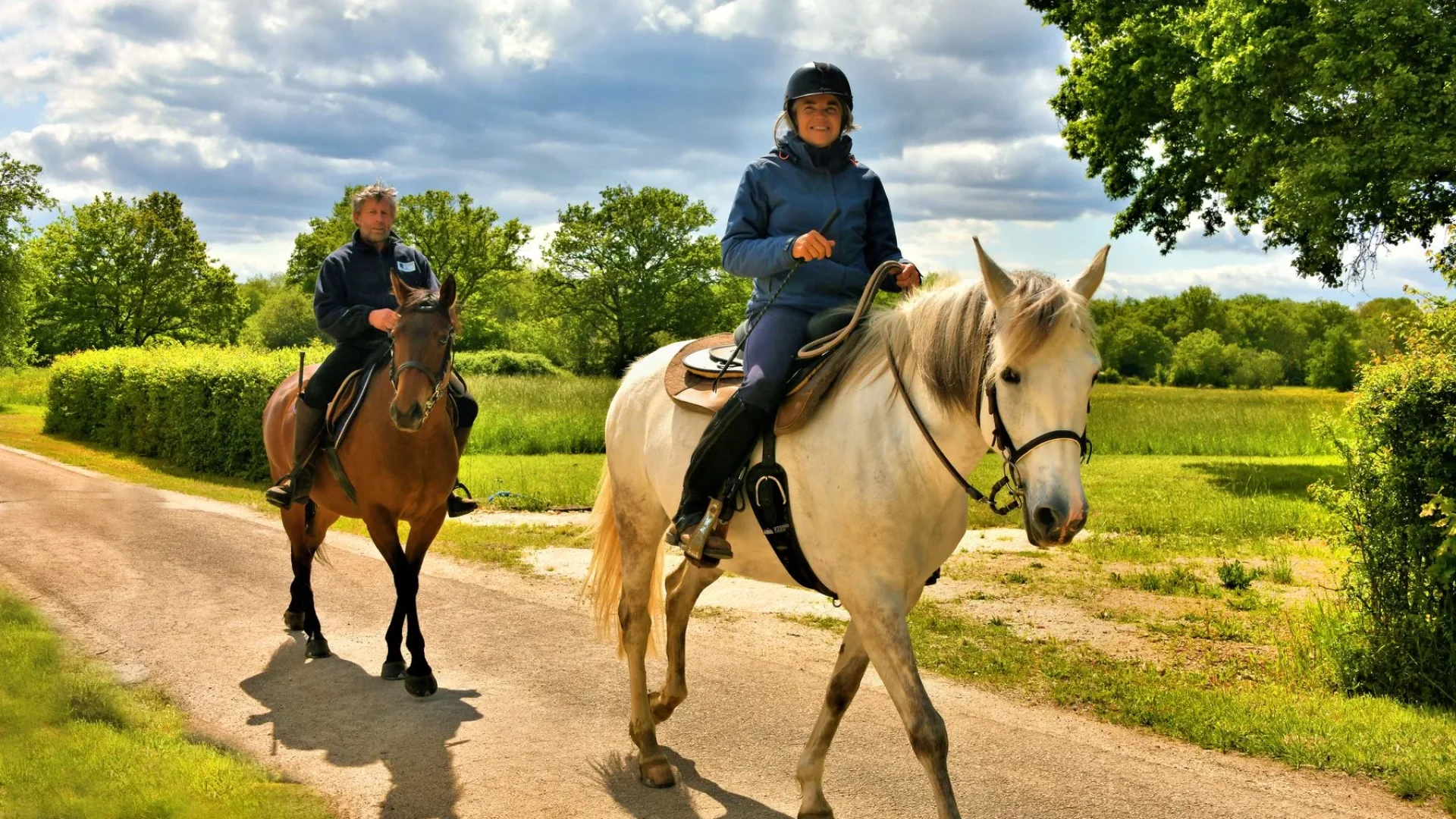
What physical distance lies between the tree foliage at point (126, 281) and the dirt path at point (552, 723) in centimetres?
4570

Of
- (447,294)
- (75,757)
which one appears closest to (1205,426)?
(447,294)

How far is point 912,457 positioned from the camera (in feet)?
12.4

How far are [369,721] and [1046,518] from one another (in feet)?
13.7

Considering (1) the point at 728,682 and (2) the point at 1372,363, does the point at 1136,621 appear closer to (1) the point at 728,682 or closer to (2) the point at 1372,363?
(2) the point at 1372,363

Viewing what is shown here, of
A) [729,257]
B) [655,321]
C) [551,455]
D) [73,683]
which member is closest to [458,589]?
[729,257]

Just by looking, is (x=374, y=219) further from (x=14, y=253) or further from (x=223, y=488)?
(x=14, y=253)

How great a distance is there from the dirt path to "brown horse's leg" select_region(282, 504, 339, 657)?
223mm

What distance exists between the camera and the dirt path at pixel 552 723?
15.2ft

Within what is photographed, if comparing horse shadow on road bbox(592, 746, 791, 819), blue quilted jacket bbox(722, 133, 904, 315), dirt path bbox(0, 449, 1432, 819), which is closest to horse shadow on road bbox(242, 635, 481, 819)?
dirt path bbox(0, 449, 1432, 819)

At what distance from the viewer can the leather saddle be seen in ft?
13.5

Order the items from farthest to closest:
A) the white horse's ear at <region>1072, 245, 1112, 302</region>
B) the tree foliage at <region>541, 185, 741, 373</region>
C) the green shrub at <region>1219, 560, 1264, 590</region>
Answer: the tree foliage at <region>541, 185, 741, 373</region>
the green shrub at <region>1219, 560, 1264, 590</region>
the white horse's ear at <region>1072, 245, 1112, 302</region>

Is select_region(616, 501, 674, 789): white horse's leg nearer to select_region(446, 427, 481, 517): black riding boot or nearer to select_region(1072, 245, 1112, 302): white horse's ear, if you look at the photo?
select_region(446, 427, 481, 517): black riding boot

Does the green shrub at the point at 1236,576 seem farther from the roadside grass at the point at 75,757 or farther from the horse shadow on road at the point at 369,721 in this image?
the roadside grass at the point at 75,757

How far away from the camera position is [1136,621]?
26.9 feet
